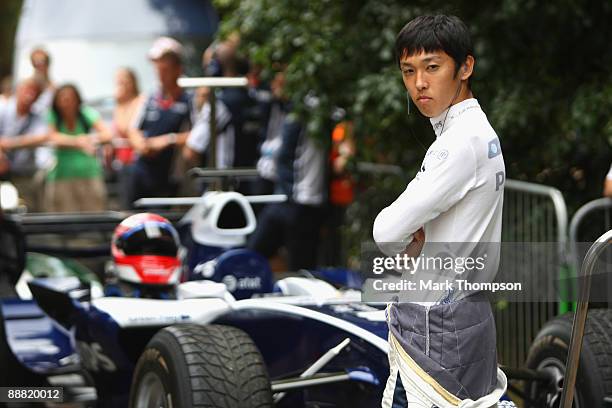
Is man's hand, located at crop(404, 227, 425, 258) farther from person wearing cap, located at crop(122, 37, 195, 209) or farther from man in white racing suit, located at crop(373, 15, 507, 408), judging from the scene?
person wearing cap, located at crop(122, 37, 195, 209)

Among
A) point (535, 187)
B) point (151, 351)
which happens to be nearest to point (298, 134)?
point (535, 187)

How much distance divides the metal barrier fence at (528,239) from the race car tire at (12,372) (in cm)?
264

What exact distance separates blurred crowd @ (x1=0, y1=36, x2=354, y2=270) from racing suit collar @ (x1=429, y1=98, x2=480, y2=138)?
421cm

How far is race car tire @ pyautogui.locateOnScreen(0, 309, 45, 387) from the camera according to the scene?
21.6 feet

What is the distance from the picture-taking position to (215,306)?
5.55 metres

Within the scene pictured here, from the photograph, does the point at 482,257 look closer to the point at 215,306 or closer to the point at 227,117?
the point at 215,306

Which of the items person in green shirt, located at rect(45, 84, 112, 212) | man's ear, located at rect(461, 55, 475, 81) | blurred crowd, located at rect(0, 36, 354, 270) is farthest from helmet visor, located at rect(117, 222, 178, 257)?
person in green shirt, located at rect(45, 84, 112, 212)

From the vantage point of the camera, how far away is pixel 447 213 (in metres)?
3.73

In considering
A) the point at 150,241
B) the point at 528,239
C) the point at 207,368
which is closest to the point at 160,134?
the point at 528,239

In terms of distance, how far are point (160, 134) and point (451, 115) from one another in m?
7.75

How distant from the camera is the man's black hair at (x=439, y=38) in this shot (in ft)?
12.2

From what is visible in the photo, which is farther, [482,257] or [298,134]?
[298,134]

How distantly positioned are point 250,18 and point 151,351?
5.13 meters

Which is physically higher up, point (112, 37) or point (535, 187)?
point (112, 37)
